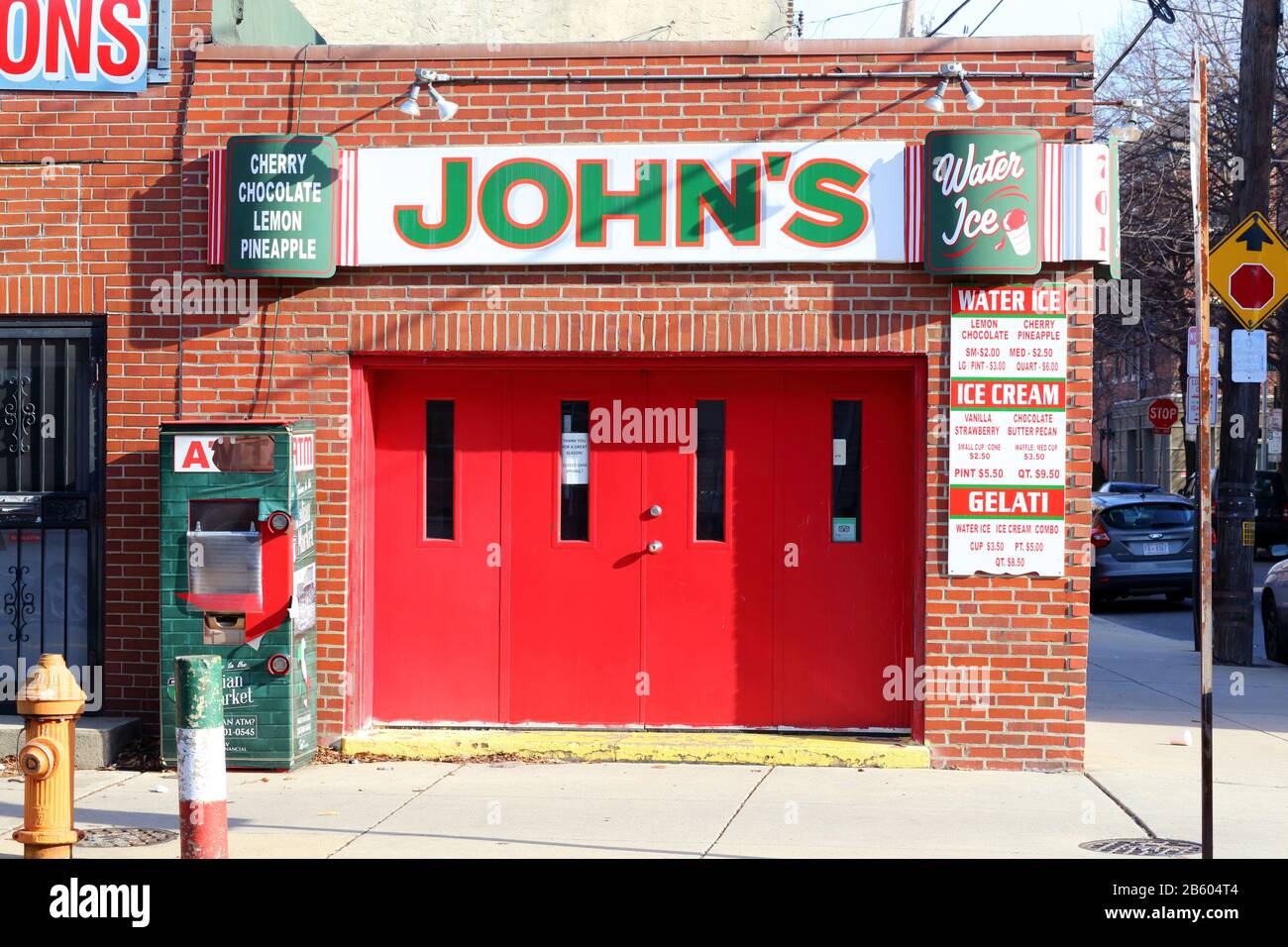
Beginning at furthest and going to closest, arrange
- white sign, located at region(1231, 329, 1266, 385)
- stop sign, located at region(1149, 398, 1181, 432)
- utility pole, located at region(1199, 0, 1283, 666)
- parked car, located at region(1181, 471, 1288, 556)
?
1. parked car, located at region(1181, 471, 1288, 556)
2. stop sign, located at region(1149, 398, 1181, 432)
3. utility pole, located at region(1199, 0, 1283, 666)
4. white sign, located at region(1231, 329, 1266, 385)

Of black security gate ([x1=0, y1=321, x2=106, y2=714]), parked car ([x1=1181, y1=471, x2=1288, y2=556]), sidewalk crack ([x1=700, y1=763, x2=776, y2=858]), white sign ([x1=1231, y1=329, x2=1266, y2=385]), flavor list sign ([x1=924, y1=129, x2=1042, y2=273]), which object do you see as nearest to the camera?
sidewalk crack ([x1=700, y1=763, x2=776, y2=858])

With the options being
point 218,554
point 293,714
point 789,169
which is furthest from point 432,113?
point 293,714

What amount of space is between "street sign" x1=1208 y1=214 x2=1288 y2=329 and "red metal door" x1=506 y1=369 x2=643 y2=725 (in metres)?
5.85

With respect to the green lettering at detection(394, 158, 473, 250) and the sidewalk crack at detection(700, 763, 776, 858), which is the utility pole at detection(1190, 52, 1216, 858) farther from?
the green lettering at detection(394, 158, 473, 250)

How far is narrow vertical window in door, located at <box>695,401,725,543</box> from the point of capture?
391 inches

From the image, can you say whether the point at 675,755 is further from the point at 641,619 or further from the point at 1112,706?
the point at 1112,706

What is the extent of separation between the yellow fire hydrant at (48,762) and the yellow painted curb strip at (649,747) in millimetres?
3232

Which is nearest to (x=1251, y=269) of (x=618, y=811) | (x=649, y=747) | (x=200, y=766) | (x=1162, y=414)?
(x=649, y=747)

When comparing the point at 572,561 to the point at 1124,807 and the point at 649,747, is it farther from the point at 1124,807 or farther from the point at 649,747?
Answer: the point at 1124,807

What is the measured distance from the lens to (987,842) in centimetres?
745

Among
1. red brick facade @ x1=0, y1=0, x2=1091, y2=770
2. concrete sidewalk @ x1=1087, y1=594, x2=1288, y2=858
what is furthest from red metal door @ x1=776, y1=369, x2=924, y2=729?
concrete sidewalk @ x1=1087, y1=594, x2=1288, y2=858

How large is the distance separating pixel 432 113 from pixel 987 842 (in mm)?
5605

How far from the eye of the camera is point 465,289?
963 cm

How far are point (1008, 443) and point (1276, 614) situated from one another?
27.3 feet
